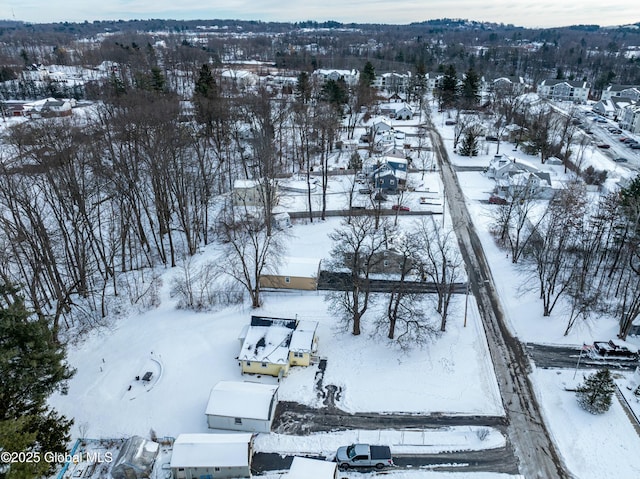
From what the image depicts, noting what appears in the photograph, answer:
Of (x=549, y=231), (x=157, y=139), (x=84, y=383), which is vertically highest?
(x=157, y=139)

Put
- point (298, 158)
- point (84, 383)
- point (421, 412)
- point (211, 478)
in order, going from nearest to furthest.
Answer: point (211, 478), point (421, 412), point (84, 383), point (298, 158)

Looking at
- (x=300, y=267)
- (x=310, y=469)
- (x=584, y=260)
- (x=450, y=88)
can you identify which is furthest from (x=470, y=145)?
(x=310, y=469)

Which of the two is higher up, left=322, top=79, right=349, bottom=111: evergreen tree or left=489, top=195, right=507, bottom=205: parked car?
left=322, top=79, right=349, bottom=111: evergreen tree

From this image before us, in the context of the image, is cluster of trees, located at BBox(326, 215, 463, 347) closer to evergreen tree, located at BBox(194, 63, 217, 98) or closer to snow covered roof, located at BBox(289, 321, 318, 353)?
snow covered roof, located at BBox(289, 321, 318, 353)

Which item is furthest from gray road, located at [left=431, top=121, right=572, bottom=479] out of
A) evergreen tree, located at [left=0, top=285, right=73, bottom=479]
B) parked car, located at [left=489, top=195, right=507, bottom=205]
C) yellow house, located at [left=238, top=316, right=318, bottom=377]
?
evergreen tree, located at [left=0, top=285, right=73, bottom=479]

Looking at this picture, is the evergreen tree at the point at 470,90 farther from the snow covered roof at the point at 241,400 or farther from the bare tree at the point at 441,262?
the snow covered roof at the point at 241,400

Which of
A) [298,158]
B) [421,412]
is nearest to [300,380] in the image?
[421,412]

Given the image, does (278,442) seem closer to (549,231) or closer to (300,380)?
(300,380)

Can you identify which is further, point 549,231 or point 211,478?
point 549,231
